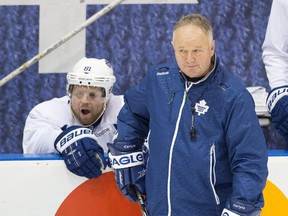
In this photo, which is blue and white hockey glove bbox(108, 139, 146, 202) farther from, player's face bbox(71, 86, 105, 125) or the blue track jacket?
player's face bbox(71, 86, 105, 125)

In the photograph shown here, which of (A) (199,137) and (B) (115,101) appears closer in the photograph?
(A) (199,137)

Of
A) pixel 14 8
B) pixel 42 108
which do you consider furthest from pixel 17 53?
pixel 42 108

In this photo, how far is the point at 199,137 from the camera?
285 cm

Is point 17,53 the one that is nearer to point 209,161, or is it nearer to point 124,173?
point 124,173

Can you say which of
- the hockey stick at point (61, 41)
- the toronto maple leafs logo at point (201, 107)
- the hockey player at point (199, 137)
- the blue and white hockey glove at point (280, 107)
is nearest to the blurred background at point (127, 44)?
the hockey stick at point (61, 41)

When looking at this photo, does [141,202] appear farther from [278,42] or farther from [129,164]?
[278,42]

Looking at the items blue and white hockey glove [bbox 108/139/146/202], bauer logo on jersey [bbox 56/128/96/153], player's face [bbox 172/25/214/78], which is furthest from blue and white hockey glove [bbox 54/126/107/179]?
player's face [bbox 172/25/214/78]

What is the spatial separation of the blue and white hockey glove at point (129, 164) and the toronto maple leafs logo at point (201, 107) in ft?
1.07

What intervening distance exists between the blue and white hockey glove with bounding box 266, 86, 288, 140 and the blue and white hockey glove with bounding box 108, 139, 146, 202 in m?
0.60

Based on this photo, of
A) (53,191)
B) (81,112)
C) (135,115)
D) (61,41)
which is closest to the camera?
(135,115)

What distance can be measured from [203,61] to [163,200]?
1.57ft

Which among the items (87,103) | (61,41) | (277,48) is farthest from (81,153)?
(61,41)

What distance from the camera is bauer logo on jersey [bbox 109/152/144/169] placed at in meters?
3.11

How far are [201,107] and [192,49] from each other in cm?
20
